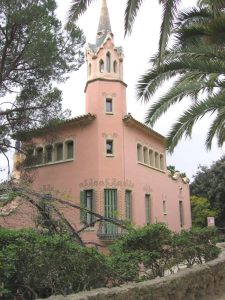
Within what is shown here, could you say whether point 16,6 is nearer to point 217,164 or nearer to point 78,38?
point 78,38

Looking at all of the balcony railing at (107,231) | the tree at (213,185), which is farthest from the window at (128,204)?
the tree at (213,185)

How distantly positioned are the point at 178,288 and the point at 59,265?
1.94 metres

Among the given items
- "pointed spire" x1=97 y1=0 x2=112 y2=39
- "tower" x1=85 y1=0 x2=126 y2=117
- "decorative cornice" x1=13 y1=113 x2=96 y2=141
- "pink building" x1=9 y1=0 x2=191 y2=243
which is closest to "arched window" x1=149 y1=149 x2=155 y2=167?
"pink building" x1=9 y1=0 x2=191 y2=243

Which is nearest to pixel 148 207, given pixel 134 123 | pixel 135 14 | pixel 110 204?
pixel 110 204

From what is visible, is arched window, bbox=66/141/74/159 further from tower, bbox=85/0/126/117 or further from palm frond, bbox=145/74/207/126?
palm frond, bbox=145/74/207/126

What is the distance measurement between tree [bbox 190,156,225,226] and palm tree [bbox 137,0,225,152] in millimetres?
26039

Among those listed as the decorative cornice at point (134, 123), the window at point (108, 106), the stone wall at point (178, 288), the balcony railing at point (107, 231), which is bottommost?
the stone wall at point (178, 288)

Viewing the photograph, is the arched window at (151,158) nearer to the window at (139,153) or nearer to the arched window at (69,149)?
the window at (139,153)

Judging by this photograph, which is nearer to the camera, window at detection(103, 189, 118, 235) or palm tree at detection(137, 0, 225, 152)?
palm tree at detection(137, 0, 225, 152)

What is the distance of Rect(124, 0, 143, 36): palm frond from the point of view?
9.73 metres

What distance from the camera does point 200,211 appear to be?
3884 centimetres

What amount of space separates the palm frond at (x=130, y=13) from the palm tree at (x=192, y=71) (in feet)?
6.43

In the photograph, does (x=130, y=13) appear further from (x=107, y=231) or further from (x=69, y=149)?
(x=69, y=149)

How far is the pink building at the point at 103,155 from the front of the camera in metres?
23.2
